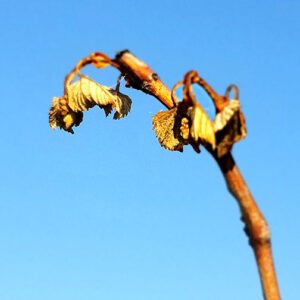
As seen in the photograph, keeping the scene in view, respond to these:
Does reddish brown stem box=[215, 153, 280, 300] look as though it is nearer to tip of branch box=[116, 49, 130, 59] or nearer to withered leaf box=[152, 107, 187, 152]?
tip of branch box=[116, 49, 130, 59]

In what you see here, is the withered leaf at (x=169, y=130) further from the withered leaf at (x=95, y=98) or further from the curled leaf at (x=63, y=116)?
the curled leaf at (x=63, y=116)

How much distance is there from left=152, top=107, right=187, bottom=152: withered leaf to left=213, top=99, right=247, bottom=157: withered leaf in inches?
45.9

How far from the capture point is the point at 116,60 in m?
2.58

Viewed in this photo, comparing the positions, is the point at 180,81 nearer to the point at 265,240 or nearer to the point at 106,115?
the point at 265,240

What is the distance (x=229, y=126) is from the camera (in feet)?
7.78

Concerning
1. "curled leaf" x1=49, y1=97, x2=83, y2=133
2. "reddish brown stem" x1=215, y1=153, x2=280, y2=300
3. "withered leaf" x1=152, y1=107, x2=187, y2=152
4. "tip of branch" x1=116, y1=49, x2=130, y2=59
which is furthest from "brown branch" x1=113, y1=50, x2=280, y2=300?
"curled leaf" x1=49, y1=97, x2=83, y2=133

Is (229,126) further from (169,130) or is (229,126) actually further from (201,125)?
(169,130)

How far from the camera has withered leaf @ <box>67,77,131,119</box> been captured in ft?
11.7

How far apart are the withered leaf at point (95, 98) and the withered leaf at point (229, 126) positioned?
50.8 inches

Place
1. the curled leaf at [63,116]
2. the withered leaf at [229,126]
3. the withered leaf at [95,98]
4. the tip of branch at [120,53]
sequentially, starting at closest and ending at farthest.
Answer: the withered leaf at [229,126], the tip of branch at [120,53], the withered leaf at [95,98], the curled leaf at [63,116]

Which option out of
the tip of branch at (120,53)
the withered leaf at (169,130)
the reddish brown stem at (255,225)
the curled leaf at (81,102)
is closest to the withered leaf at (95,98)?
the curled leaf at (81,102)

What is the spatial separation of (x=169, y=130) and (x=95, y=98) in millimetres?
436

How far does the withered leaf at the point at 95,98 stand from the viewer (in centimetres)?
355

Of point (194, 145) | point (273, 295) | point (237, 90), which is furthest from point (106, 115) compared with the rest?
point (273, 295)
